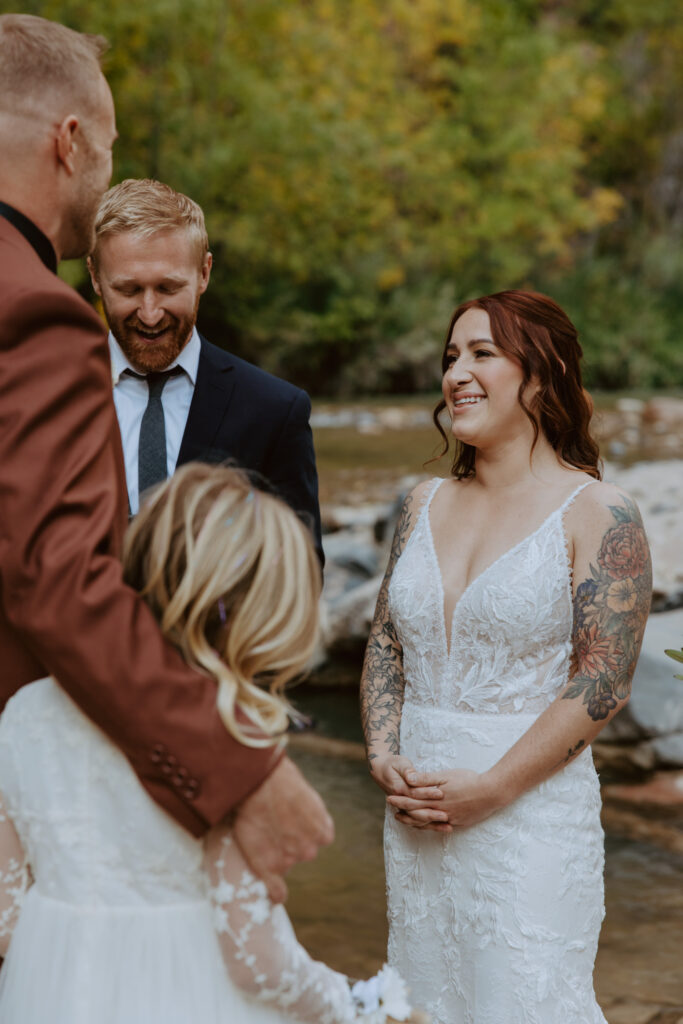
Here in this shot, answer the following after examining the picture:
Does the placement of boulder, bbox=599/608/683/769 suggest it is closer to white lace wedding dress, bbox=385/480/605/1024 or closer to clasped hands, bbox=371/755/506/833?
white lace wedding dress, bbox=385/480/605/1024

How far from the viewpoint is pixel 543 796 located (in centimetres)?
255

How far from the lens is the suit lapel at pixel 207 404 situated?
110 inches

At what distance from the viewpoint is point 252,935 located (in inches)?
59.0

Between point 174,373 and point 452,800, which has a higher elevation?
point 174,373

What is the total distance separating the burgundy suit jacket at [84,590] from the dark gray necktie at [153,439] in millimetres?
1202

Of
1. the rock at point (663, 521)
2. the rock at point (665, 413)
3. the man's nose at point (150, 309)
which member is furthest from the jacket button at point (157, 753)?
the rock at point (665, 413)

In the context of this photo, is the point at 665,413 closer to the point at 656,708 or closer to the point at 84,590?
the point at 656,708

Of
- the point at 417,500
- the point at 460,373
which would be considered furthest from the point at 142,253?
the point at 417,500

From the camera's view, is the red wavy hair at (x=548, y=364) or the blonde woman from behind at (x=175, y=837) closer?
the blonde woman from behind at (x=175, y=837)

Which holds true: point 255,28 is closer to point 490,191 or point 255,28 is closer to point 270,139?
point 270,139

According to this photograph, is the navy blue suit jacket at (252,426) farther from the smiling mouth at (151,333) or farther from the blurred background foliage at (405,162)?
the blurred background foliage at (405,162)

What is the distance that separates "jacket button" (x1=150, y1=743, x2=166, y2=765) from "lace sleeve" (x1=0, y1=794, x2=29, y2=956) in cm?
32

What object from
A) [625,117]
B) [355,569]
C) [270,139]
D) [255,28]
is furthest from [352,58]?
[355,569]

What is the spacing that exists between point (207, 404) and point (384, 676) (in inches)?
34.0
